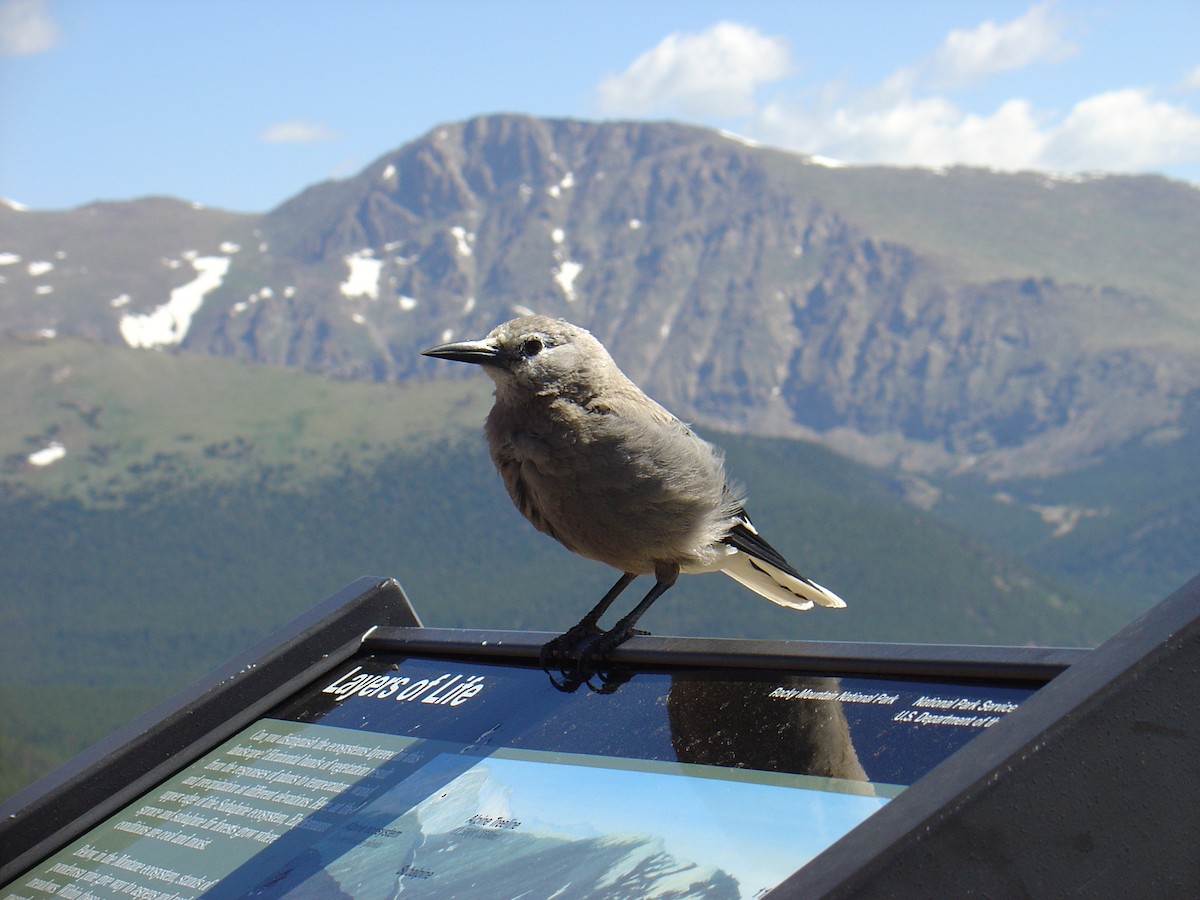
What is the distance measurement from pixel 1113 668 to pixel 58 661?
496 feet

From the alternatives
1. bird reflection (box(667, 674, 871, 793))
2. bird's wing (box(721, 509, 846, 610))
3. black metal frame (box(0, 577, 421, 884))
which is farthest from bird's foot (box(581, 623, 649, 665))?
bird's wing (box(721, 509, 846, 610))

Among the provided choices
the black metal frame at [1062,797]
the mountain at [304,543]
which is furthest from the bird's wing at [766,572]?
the mountain at [304,543]

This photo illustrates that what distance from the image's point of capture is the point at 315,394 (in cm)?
19712

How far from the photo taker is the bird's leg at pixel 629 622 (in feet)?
13.2

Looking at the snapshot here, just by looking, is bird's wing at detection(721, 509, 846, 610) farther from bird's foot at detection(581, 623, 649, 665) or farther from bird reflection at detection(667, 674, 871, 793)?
bird reflection at detection(667, 674, 871, 793)

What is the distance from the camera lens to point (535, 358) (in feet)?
16.5

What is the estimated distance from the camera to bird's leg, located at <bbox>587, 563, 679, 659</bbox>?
158 inches

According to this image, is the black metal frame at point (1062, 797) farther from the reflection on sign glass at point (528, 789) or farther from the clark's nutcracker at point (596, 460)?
the clark's nutcracker at point (596, 460)

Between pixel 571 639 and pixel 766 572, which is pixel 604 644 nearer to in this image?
pixel 571 639

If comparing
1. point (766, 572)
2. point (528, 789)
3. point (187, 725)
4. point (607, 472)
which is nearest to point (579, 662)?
point (528, 789)

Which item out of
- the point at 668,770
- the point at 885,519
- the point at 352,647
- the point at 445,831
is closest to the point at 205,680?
the point at 352,647

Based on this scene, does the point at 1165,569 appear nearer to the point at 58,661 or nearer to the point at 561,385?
the point at 58,661

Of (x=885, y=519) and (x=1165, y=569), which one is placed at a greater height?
(x=885, y=519)

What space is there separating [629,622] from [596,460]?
0.67m
